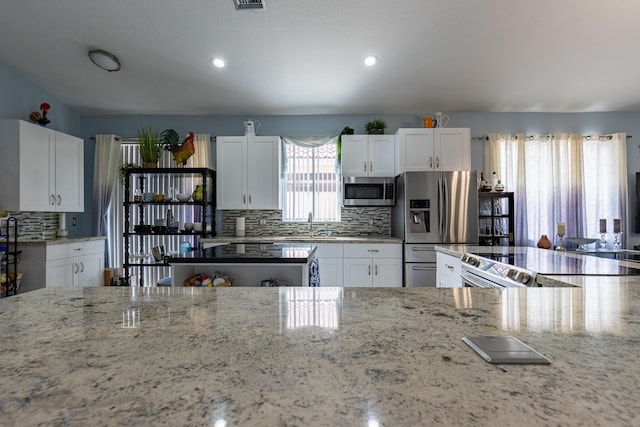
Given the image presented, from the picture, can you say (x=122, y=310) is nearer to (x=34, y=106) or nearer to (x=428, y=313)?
(x=428, y=313)

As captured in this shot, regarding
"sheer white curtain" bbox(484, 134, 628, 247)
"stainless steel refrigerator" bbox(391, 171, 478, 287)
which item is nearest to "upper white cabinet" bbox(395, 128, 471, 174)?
"stainless steel refrigerator" bbox(391, 171, 478, 287)

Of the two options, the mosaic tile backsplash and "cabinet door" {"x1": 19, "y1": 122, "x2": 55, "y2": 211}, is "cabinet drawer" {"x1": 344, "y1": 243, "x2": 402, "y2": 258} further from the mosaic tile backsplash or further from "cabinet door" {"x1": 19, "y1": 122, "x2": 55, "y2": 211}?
"cabinet door" {"x1": 19, "y1": 122, "x2": 55, "y2": 211}

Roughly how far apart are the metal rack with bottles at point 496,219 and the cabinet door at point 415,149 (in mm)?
826

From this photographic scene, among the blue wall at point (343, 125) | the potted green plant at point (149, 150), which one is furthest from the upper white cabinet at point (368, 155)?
the potted green plant at point (149, 150)

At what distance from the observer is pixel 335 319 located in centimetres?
76

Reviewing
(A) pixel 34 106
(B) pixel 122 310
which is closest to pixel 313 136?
(A) pixel 34 106

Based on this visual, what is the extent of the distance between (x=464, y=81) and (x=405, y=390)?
13.7 feet

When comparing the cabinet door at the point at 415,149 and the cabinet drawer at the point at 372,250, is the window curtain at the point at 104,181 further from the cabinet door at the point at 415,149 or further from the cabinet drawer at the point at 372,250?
the cabinet door at the point at 415,149

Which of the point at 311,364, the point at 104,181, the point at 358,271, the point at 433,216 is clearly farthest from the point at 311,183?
the point at 311,364

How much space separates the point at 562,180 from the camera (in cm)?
445

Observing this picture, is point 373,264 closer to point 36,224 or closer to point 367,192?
point 367,192

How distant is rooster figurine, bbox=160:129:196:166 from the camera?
4.29 m

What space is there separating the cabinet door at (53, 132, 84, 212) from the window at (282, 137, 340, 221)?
2519 millimetres

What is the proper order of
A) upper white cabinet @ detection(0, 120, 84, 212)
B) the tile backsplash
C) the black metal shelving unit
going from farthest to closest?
the tile backsplash < upper white cabinet @ detection(0, 120, 84, 212) < the black metal shelving unit
